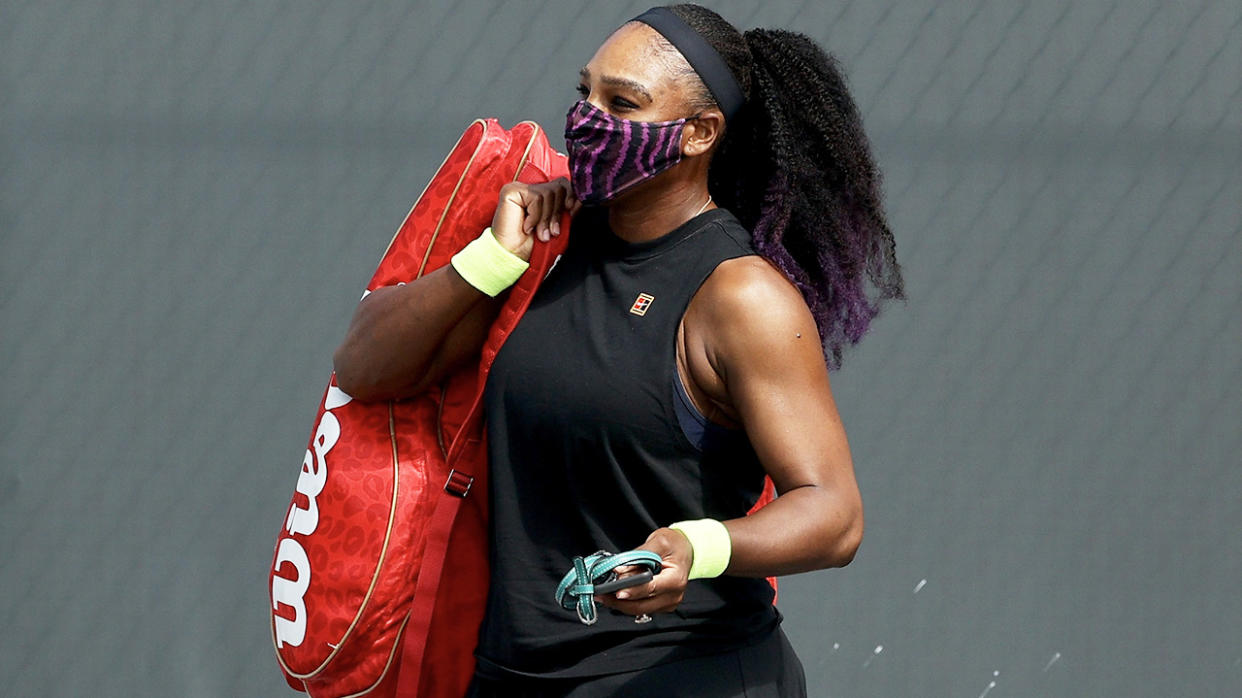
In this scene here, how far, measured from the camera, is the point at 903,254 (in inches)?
156

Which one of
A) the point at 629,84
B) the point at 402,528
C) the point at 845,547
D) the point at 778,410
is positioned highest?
the point at 629,84

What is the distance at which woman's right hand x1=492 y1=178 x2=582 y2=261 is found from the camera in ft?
7.72

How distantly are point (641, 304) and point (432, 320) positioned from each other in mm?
333

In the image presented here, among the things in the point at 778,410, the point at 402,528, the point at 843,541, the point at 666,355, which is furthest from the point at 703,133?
the point at 402,528

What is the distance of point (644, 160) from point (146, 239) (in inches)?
83.9

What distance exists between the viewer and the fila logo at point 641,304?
7.35 feet

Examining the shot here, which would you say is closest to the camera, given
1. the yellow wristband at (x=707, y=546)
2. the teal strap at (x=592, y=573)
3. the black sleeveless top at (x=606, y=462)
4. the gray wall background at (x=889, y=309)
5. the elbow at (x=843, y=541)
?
the teal strap at (x=592, y=573)

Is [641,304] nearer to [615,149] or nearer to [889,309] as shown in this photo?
[615,149]

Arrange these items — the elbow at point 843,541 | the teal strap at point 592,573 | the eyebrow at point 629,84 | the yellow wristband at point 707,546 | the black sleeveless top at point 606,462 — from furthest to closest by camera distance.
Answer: the eyebrow at point 629,84, the black sleeveless top at point 606,462, the elbow at point 843,541, the yellow wristband at point 707,546, the teal strap at point 592,573

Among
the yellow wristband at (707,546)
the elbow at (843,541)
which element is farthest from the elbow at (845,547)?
the yellow wristband at (707,546)

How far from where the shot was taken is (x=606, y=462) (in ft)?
7.23

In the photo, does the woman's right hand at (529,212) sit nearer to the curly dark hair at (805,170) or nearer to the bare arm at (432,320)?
the bare arm at (432,320)

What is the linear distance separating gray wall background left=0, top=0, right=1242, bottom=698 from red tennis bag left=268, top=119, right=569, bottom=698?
1.45 meters

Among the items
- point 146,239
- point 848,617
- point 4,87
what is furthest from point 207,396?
point 848,617
